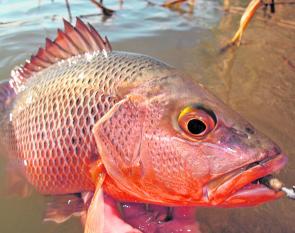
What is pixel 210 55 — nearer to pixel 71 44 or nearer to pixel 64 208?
pixel 71 44

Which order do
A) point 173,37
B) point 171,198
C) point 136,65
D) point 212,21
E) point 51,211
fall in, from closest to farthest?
point 171,198
point 136,65
point 51,211
point 173,37
point 212,21

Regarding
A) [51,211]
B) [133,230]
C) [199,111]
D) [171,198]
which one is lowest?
[51,211]

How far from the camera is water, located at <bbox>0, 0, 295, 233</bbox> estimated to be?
94.8 inches

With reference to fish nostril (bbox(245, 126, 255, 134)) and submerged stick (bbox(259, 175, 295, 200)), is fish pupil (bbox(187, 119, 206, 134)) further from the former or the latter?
submerged stick (bbox(259, 175, 295, 200))

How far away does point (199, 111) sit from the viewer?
170 cm

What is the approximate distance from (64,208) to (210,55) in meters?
2.98

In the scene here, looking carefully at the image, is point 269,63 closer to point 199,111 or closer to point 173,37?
point 173,37

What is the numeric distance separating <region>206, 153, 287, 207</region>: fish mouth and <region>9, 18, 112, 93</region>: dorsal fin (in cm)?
116

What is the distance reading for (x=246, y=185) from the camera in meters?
1.58

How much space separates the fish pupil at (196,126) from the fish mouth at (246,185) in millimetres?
209

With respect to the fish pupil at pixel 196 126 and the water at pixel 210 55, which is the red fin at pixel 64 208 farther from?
the fish pupil at pixel 196 126

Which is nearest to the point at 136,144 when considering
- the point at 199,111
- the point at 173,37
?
the point at 199,111

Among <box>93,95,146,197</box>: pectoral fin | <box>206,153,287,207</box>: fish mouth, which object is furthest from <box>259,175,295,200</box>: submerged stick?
<box>93,95,146,197</box>: pectoral fin

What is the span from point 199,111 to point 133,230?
63 centimetres
